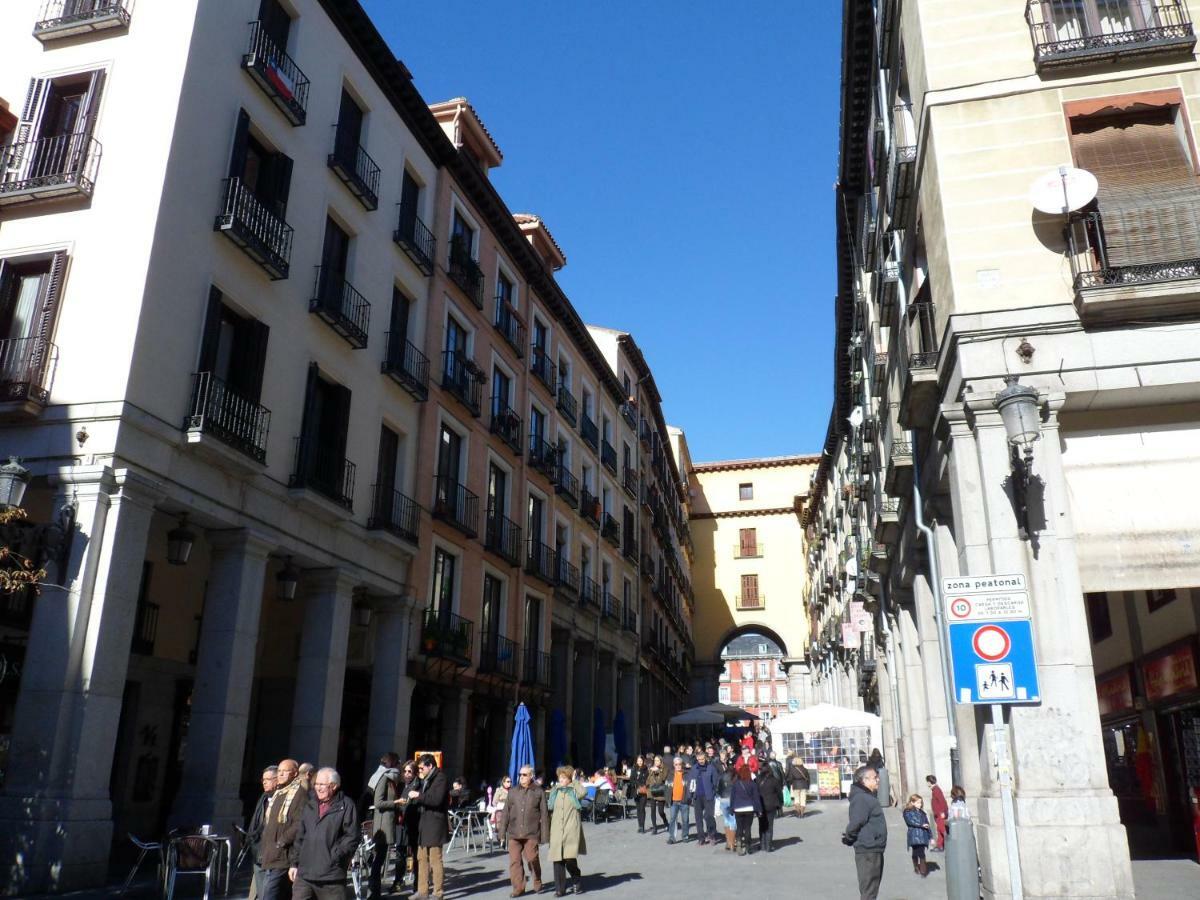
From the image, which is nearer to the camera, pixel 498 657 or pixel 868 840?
pixel 868 840

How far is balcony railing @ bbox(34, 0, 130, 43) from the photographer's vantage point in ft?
51.3

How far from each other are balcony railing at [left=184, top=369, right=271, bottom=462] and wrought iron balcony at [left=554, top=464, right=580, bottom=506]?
15.8 metres

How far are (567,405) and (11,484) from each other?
23.7 metres

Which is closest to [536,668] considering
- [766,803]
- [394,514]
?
[394,514]

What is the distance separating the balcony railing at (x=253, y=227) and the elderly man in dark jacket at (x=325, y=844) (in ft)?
34.3

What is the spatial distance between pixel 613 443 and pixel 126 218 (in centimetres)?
2833

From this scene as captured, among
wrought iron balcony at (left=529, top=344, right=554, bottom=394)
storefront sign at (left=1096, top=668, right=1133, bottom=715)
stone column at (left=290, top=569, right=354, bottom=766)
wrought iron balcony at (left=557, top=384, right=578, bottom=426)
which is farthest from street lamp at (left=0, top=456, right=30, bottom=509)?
wrought iron balcony at (left=557, top=384, right=578, bottom=426)

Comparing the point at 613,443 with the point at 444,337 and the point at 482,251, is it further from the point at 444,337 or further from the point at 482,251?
the point at 444,337

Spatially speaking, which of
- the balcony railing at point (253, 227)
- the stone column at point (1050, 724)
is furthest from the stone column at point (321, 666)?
the stone column at point (1050, 724)

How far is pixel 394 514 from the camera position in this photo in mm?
21172

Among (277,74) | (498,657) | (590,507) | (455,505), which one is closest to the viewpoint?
(277,74)

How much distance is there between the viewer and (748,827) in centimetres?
1773

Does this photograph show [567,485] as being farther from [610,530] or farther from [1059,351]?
[1059,351]

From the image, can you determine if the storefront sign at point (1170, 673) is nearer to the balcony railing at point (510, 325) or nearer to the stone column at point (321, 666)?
the stone column at point (321, 666)
